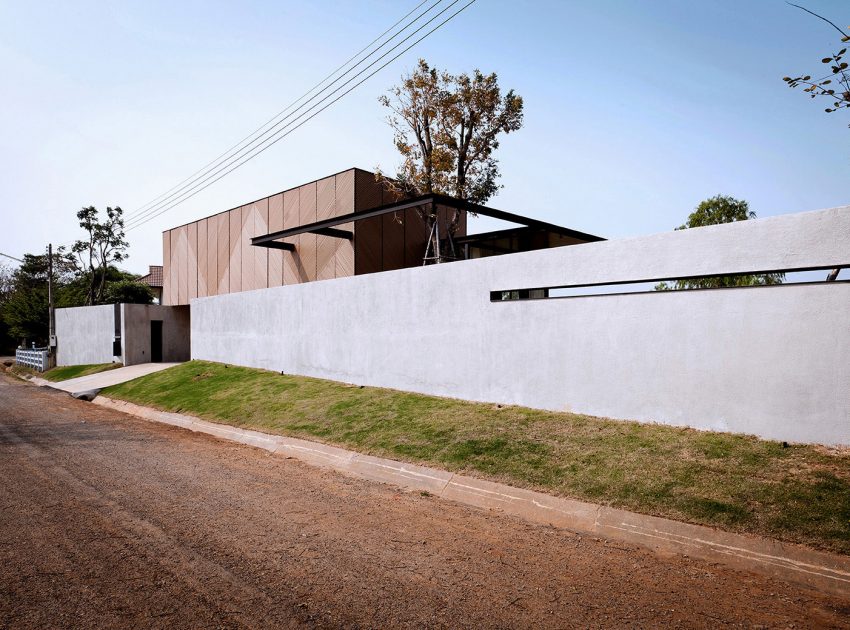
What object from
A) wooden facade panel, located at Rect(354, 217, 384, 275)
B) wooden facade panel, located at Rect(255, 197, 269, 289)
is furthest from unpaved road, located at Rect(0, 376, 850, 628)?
wooden facade panel, located at Rect(255, 197, 269, 289)

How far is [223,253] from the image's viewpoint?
27406 millimetres

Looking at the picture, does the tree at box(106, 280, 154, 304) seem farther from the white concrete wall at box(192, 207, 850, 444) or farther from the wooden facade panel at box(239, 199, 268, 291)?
the white concrete wall at box(192, 207, 850, 444)

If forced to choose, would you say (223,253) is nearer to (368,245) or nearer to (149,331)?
(149,331)

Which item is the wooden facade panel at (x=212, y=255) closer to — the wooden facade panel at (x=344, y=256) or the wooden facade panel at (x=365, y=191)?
the wooden facade panel at (x=344, y=256)

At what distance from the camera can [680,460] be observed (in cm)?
681

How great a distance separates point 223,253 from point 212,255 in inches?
55.7

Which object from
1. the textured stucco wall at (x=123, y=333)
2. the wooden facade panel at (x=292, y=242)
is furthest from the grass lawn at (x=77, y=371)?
the wooden facade panel at (x=292, y=242)

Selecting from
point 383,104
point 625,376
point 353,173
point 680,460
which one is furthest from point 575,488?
point 383,104

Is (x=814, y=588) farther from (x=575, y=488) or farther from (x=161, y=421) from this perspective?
(x=161, y=421)

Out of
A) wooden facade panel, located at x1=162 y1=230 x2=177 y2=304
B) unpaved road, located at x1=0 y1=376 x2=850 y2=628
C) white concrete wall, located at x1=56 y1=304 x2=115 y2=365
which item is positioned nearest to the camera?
unpaved road, located at x1=0 y1=376 x2=850 y2=628

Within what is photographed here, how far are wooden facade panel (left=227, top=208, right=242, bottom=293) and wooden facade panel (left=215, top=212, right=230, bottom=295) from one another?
32 centimetres

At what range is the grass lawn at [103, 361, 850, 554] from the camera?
5531mm

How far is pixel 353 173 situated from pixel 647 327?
14792 mm

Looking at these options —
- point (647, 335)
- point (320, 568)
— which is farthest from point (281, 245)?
point (320, 568)
